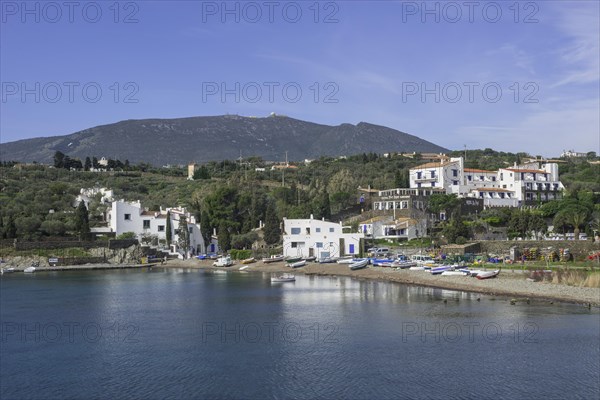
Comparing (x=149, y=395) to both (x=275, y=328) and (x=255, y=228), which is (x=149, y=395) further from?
(x=255, y=228)

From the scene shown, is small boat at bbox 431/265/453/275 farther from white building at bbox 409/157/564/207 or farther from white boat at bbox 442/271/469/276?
white building at bbox 409/157/564/207

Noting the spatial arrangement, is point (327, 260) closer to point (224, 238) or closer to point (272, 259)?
point (272, 259)

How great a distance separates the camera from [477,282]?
42.9 meters

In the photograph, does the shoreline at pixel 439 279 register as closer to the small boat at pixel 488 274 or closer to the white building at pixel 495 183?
the small boat at pixel 488 274

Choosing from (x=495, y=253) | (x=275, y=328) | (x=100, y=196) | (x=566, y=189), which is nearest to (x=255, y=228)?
(x=100, y=196)

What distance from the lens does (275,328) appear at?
31.0m

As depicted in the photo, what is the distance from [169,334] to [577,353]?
57.8 feet

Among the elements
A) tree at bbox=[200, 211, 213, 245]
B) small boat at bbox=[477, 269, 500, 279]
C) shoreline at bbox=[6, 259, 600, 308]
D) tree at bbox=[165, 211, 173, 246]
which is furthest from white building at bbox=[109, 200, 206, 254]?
small boat at bbox=[477, 269, 500, 279]

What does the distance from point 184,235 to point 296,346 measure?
145 ft

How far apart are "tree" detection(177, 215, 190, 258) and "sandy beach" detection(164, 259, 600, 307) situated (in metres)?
10.6

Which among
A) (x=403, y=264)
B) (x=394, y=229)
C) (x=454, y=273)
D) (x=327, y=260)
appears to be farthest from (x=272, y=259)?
(x=454, y=273)

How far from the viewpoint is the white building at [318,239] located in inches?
2427

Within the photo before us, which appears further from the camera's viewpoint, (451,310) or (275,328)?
(451,310)

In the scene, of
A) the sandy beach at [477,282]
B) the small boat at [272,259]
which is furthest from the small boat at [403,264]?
the small boat at [272,259]
